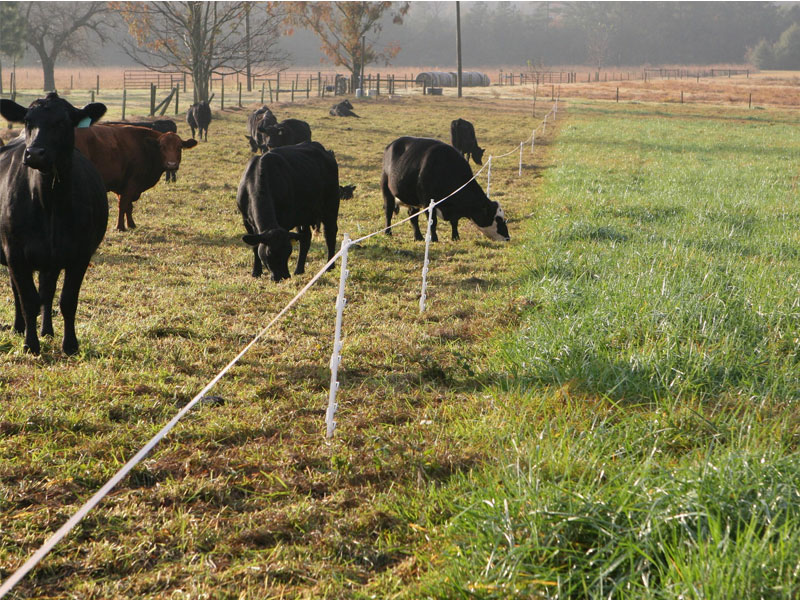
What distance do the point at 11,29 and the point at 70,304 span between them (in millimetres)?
54188

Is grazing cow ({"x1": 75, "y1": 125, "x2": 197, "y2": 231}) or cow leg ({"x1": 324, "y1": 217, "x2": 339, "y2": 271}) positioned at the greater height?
grazing cow ({"x1": 75, "y1": 125, "x2": 197, "y2": 231})

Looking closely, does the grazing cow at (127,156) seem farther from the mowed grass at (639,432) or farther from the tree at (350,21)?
the tree at (350,21)

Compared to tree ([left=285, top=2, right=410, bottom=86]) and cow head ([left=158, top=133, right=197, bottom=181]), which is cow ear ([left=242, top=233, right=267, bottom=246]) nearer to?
cow head ([left=158, top=133, right=197, bottom=181])

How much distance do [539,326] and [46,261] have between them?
12.0 ft

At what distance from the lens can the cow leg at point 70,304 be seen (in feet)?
18.2

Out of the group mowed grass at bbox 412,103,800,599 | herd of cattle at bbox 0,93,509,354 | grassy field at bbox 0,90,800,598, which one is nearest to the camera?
mowed grass at bbox 412,103,800,599

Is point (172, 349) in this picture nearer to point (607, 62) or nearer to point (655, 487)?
point (655, 487)

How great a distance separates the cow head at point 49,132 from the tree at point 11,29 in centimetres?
5196

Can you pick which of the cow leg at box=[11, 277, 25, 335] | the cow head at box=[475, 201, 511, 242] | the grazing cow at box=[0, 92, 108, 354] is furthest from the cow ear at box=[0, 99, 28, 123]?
the cow head at box=[475, 201, 511, 242]

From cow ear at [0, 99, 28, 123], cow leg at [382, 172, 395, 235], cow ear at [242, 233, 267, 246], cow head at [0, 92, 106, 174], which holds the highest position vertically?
cow ear at [0, 99, 28, 123]

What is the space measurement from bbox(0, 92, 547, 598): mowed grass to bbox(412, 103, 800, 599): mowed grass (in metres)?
0.34

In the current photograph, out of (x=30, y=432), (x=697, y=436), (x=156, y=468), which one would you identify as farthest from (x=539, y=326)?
(x=30, y=432)

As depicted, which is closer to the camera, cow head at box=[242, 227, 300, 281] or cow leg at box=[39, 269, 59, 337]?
cow leg at box=[39, 269, 59, 337]

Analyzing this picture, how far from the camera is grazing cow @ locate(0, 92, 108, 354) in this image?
5.30 m
